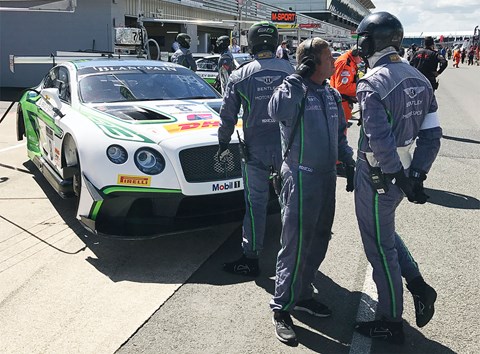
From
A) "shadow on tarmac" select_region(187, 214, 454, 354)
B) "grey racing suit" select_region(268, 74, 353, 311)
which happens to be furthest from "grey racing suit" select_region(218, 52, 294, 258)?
"grey racing suit" select_region(268, 74, 353, 311)

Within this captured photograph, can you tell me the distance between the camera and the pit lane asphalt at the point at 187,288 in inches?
119

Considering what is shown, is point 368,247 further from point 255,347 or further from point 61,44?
point 61,44

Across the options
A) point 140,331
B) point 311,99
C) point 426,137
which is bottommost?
point 140,331

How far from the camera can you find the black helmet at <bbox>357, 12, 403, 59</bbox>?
9.36ft

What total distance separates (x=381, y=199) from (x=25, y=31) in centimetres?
1873

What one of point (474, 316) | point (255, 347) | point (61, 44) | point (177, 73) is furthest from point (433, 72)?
point (61, 44)

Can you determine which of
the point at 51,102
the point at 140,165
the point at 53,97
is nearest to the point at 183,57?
the point at 51,102

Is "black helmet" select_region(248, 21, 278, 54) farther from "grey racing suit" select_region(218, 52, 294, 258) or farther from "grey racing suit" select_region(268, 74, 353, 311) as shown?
"grey racing suit" select_region(268, 74, 353, 311)

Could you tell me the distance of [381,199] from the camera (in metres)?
2.87

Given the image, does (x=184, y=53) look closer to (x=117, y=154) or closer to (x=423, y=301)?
(x=117, y=154)

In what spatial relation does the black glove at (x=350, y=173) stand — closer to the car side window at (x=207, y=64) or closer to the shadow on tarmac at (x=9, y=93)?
the car side window at (x=207, y=64)

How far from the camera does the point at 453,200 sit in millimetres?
6023

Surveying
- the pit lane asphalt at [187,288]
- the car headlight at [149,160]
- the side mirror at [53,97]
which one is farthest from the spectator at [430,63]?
the car headlight at [149,160]

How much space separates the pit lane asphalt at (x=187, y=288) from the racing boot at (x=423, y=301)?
13 cm
